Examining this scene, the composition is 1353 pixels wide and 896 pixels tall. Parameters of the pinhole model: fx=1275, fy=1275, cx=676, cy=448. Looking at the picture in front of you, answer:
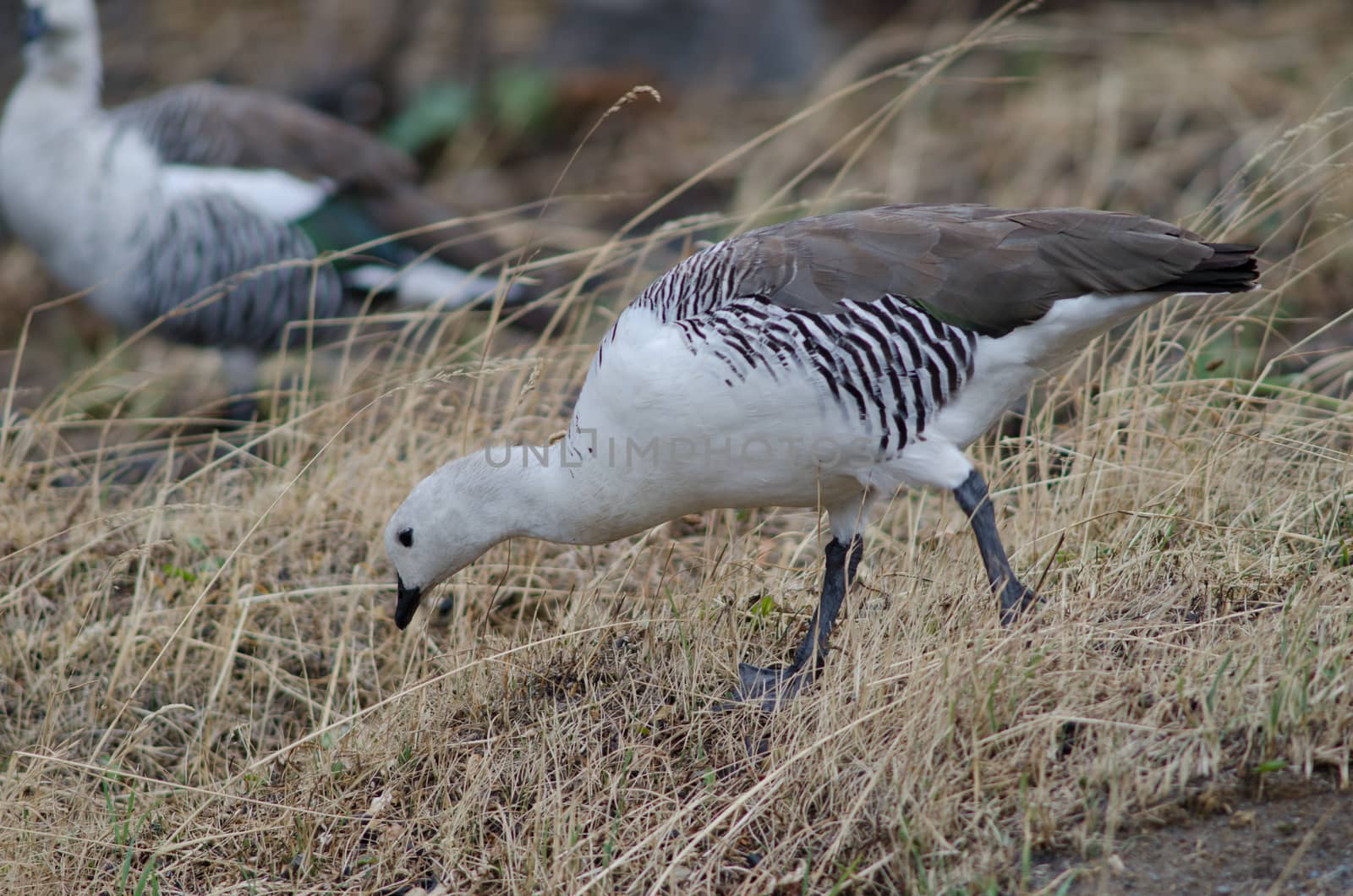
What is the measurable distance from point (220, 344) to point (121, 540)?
2.40 meters

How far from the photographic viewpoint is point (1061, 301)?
11.1 ft

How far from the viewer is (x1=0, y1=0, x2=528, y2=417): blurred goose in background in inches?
261

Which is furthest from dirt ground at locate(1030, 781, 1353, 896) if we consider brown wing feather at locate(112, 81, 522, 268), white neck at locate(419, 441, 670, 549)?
brown wing feather at locate(112, 81, 522, 268)

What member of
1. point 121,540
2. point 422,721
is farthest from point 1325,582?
point 121,540

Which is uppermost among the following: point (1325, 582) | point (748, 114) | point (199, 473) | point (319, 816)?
point (748, 114)

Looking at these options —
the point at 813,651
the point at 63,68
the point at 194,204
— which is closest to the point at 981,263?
the point at 813,651

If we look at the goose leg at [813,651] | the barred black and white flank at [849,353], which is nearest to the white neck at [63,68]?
the barred black and white flank at [849,353]

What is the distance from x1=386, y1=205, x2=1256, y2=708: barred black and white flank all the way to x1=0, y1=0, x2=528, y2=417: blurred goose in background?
3202 mm

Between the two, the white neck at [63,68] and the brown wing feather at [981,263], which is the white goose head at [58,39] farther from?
the brown wing feather at [981,263]

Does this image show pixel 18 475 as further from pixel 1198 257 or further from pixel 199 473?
pixel 1198 257

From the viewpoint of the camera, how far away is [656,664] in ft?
12.1

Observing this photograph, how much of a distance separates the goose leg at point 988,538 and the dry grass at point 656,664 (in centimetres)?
7

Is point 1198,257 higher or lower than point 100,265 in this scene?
higher

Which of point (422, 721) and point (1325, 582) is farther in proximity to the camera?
point (422, 721)
